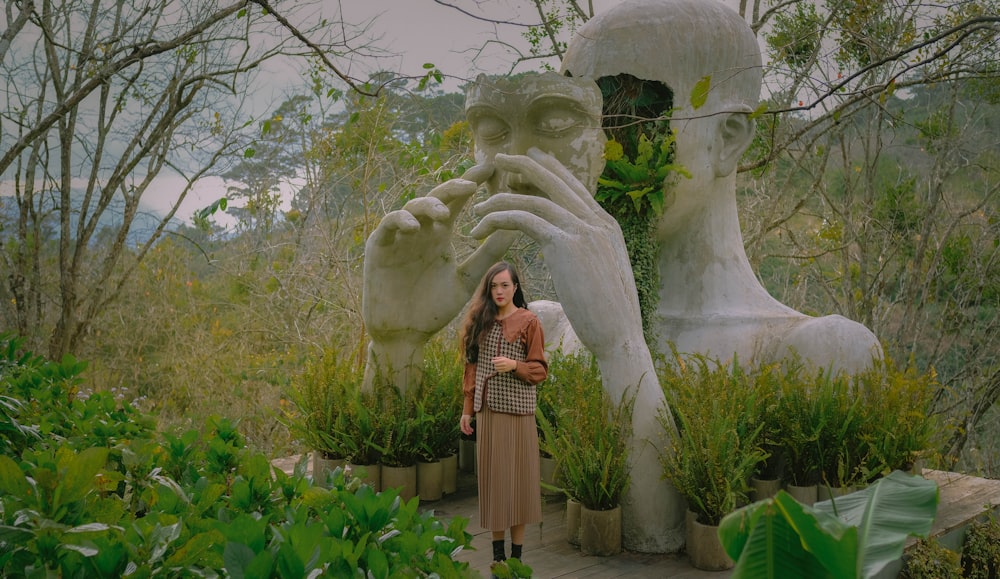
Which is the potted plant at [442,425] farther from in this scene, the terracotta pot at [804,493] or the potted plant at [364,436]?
the terracotta pot at [804,493]

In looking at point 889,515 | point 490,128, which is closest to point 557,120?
point 490,128

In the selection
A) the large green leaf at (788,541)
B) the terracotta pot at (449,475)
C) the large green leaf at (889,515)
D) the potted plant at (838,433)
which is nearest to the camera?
the large green leaf at (788,541)

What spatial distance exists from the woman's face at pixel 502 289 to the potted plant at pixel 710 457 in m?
0.87

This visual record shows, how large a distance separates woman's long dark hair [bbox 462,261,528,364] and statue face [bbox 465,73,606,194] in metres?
0.60

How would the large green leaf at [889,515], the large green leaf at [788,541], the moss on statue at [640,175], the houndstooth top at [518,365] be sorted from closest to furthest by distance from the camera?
the large green leaf at [788,541]
the large green leaf at [889,515]
the houndstooth top at [518,365]
the moss on statue at [640,175]

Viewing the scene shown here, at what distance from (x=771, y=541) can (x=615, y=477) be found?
2172mm

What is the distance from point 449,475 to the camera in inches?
178

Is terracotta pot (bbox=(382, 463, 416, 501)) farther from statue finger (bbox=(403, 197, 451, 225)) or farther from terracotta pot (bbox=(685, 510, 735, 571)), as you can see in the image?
terracotta pot (bbox=(685, 510, 735, 571))

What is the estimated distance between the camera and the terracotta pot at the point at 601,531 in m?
3.59

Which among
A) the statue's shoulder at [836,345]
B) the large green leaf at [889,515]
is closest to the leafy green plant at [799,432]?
the statue's shoulder at [836,345]

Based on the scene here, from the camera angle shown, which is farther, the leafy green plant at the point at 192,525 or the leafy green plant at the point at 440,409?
the leafy green plant at the point at 440,409

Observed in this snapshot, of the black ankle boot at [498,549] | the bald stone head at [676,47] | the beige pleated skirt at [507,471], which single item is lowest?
the black ankle boot at [498,549]

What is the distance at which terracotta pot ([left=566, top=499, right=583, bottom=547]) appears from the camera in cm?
371

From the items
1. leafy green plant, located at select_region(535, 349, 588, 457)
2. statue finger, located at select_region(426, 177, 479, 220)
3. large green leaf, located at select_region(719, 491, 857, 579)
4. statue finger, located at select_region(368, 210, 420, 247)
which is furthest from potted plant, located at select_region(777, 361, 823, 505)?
large green leaf, located at select_region(719, 491, 857, 579)
